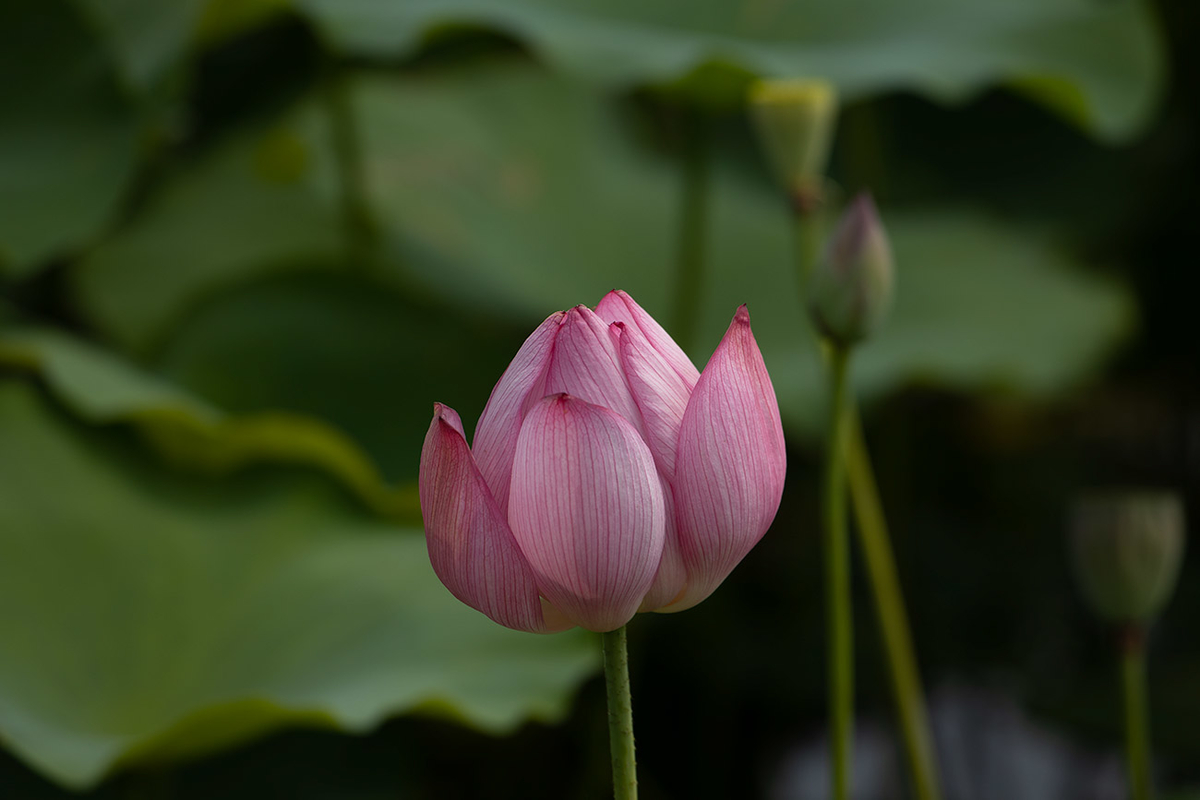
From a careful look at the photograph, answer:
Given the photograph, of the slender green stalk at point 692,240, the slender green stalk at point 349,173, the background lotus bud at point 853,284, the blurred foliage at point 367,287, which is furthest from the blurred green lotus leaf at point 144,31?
the background lotus bud at point 853,284

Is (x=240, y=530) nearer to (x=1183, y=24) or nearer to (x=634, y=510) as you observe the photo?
(x=634, y=510)

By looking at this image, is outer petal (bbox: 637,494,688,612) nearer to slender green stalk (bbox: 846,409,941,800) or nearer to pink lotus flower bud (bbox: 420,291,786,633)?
pink lotus flower bud (bbox: 420,291,786,633)

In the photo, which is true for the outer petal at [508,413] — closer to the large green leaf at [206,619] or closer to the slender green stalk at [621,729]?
the slender green stalk at [621,729]

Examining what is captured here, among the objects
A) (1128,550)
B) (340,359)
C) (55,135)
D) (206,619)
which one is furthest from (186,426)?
(1128,550)

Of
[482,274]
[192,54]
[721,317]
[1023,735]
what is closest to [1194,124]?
[721,317]

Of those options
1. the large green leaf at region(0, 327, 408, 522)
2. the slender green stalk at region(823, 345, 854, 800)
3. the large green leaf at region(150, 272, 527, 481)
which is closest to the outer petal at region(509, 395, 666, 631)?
the slender green stalk at region(823, 345, 854, 800)

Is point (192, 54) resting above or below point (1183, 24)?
below
